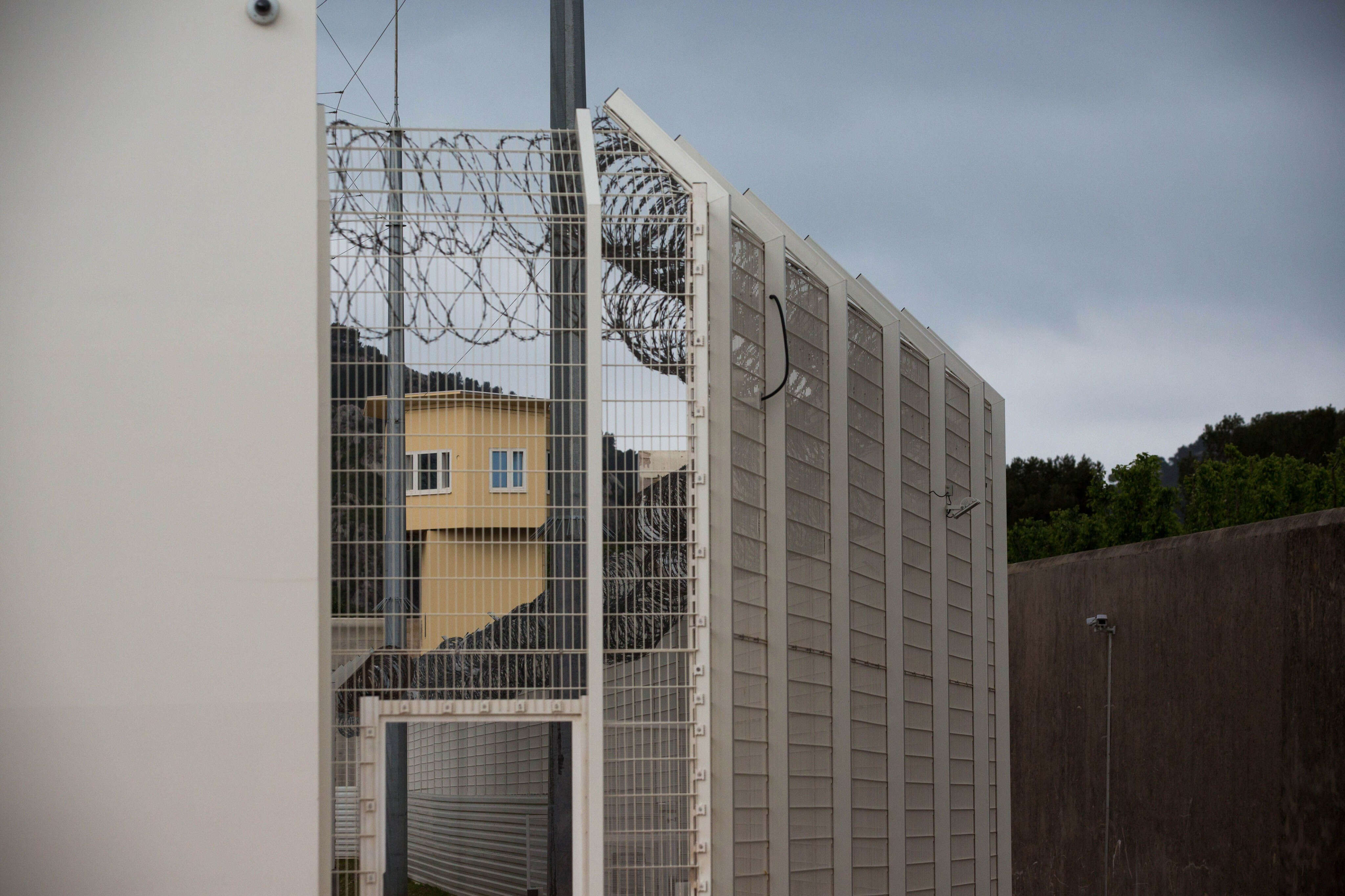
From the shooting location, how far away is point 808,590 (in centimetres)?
693

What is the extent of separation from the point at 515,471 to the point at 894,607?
278cm

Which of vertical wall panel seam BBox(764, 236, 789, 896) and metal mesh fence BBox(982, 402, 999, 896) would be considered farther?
metal mesh fence BBox(982, 402, 999, 896)

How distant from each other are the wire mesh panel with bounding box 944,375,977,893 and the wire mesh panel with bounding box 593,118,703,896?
8.66 feet

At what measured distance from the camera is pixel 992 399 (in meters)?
9.12

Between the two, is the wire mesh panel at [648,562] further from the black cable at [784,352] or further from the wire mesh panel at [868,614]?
the wire mesh panel at [868,614]

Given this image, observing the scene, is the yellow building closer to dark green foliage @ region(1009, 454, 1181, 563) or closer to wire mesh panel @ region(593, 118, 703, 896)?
wire mesh panel @ region(593, 118, 703, 896)

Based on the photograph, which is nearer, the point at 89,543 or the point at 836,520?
the point at 89,543

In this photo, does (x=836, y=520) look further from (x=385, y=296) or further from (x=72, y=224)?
(x=72, y=224)

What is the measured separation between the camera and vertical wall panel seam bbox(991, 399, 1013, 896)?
8695 millimetres

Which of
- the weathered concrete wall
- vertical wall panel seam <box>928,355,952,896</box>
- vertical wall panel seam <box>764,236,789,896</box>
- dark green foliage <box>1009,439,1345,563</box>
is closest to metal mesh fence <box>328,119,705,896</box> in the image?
vertical wall panel seam <box>764,236,789,896</box>

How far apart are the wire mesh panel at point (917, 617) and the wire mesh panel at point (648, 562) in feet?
6.62

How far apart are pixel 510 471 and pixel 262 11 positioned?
8.24 feet

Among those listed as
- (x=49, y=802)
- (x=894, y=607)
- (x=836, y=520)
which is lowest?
(x=49, y=802)

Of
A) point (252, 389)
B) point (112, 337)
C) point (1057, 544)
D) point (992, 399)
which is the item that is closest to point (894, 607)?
point (992, 399)
